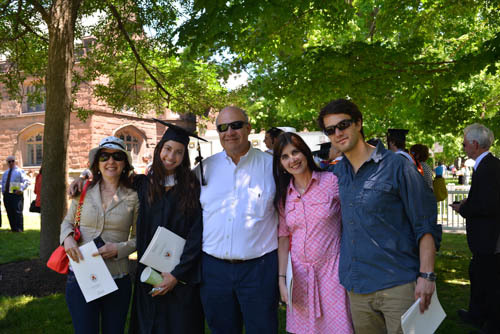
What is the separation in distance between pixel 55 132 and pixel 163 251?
14.5ft

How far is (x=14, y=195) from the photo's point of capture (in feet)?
37.5

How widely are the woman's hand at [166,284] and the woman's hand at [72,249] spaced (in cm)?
63

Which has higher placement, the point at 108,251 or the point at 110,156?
the point at 110,156

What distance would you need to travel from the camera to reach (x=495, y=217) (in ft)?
13.5

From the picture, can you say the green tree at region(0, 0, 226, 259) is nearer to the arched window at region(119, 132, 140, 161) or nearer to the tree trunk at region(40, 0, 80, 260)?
the tree trunk at region(40, 0, 80, 260)

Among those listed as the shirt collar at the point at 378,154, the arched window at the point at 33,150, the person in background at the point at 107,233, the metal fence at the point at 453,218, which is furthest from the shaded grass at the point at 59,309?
the arched window at the point at 33,150

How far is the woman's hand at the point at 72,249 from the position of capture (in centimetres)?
295

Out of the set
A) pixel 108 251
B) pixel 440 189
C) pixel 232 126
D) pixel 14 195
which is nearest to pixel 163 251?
pixel 108 251

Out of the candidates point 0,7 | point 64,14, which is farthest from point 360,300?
point 0,7

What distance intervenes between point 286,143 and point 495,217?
8.78 feet

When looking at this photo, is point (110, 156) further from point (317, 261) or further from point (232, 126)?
point (317, 261)

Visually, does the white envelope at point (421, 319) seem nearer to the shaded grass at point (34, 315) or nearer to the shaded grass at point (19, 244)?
the shaded grass at point (34, 315)

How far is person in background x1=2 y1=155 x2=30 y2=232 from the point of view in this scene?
11.2 metres

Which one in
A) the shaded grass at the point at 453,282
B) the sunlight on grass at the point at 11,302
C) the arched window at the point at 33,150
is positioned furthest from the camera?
the arched window at the point at 33,150
